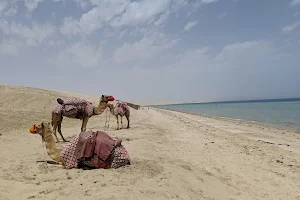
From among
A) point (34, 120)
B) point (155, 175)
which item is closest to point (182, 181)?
point (155, 175)

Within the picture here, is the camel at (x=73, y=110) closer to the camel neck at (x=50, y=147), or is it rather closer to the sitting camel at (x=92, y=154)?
the camel neck at (x=50, y=147)

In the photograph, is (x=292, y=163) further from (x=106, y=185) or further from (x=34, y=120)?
(x=34, y=120)

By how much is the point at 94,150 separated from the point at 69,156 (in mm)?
703

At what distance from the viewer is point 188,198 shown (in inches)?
215

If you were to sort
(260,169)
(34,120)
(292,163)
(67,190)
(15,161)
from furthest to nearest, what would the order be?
1. (34,120)
2. (292,163)
3. (260,169)
4. (15,161)
5. (67,190)

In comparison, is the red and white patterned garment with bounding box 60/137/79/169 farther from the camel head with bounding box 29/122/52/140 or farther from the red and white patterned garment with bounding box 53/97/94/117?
the red and white patterned garment with bounding box 53/97/94/117

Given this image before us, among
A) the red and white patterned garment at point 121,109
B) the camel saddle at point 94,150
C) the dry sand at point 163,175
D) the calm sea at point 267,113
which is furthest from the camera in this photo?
the calm sea at point 267,113

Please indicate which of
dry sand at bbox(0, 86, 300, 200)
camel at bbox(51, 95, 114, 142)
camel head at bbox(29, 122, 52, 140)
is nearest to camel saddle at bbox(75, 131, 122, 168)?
dry sand at bbox(0, 86, 300, 200)

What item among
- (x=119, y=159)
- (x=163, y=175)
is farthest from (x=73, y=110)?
(x=163, y=175)

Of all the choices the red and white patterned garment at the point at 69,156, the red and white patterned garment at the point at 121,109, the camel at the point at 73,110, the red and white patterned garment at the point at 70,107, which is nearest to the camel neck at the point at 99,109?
the camel at the point at 73,110

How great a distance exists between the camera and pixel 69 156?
6.89m

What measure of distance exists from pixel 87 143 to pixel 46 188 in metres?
1.64

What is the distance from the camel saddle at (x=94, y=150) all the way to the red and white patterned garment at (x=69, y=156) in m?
0.12

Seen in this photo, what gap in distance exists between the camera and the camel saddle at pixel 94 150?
672 cm
